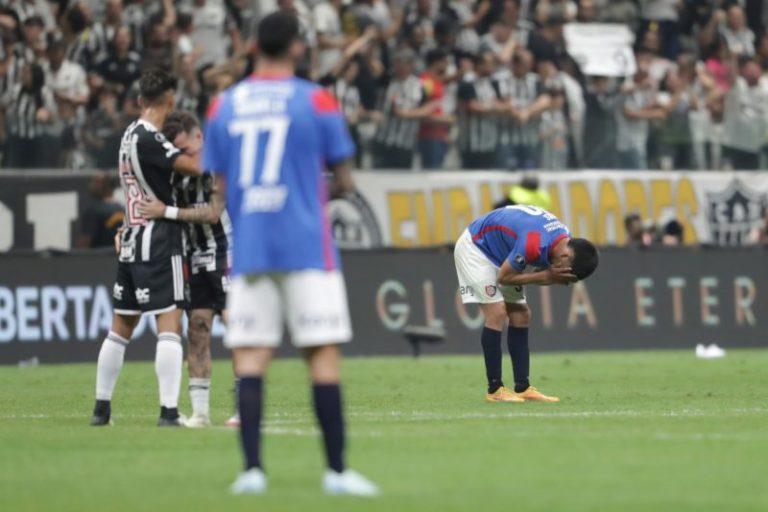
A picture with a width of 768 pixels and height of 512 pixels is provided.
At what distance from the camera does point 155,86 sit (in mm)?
12805

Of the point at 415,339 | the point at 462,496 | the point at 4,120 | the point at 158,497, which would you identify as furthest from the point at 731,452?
the point at 4,120

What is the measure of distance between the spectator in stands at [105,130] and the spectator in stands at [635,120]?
8.39m

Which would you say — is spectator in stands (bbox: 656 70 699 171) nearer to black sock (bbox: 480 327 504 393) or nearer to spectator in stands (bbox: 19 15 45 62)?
spectator in stands (bbox: 19 15 45 62)

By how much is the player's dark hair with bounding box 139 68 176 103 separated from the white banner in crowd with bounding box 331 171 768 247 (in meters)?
14.1

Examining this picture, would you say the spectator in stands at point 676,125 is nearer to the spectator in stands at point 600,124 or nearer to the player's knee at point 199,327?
the spectator in stands at point 600,124

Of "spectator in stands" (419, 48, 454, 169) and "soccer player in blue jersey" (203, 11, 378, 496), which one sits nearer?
"soccer player in blue jersey" (203, 11, 378, 496)

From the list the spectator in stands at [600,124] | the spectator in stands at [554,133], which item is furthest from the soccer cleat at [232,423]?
the spectator in stands at [600,124]

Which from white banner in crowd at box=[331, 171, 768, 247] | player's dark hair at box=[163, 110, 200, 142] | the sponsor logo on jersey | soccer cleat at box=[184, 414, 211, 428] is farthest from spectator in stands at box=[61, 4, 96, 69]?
soccer cleat at box=[184, 414, 211, 428]

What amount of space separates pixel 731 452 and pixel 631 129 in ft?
59.7

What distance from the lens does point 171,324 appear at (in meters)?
12.7

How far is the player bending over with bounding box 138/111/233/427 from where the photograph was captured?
42.2ft

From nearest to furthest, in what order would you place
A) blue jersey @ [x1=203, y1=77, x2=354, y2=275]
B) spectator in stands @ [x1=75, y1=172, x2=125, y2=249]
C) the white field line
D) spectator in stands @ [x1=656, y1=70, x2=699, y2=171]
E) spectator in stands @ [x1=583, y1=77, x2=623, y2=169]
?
1. blue jersey @ [x1=203, y1=77, x2=354, y2=275]
2. the white field line
3. spectator in stands @ [x1=75, y1=172, x2=125, y2=249]
4. spectator in stands @ [x1=583, y1=77, x2=623, y2=169]
5. spectator in stands @ [x1=656, y1=70, x2=699, y2=171]

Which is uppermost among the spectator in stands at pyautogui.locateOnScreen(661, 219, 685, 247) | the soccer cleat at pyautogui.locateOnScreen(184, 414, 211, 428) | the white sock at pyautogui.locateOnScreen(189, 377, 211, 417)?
the spectator in stands at pyautogui.locateOnScreen(661, 219, 685, 247)

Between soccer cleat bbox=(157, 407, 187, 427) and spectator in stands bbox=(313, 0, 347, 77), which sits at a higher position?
spectator in stands bbox=(313, 0, 347, 77)
